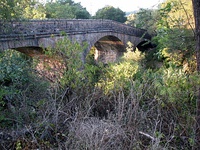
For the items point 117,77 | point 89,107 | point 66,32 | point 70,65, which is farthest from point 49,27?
point 89,107

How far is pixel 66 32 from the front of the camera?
40.4 feet

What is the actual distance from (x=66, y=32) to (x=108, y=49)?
1230 cm

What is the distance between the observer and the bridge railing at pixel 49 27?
26.6ft

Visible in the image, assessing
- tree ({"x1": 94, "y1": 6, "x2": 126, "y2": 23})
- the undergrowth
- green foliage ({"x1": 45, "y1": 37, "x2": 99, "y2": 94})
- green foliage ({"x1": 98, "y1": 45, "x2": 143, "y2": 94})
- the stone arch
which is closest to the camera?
→ the undergrowth

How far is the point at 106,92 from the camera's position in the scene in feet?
18.4

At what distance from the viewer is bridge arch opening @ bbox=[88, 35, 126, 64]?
73.8 feet

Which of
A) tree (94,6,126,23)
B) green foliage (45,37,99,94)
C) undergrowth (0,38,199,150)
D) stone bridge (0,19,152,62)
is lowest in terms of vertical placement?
undergrowth (0,38,199,150)

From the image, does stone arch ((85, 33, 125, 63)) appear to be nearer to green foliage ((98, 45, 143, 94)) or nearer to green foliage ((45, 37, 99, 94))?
green foliage ((98, 45, 143, 94))

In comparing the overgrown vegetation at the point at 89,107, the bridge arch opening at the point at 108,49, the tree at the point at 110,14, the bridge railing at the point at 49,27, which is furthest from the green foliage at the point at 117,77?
the tree at the point at 110,14

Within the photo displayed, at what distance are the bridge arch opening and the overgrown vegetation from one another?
15.4 meters

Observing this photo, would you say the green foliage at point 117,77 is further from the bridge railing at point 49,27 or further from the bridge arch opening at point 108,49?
the bridge arch opening at point 108,49

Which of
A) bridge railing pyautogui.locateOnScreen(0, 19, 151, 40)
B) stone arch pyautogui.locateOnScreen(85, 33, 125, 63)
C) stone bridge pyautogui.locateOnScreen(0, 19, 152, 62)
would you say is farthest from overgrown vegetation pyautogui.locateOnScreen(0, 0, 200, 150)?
stone arch pyautogui.locateOnScreen(85, 33, 125, 63)

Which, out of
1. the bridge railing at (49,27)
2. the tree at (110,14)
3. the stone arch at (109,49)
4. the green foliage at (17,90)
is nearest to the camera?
the green foliage at (17,90)

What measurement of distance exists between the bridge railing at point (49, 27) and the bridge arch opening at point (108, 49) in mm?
3143
